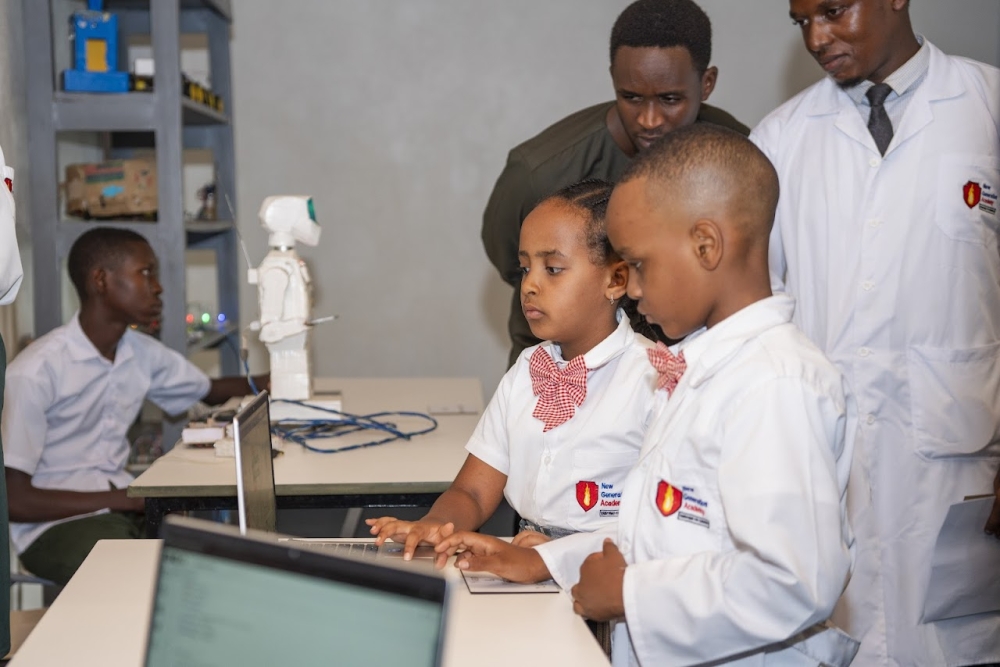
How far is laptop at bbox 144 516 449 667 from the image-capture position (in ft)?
2.54

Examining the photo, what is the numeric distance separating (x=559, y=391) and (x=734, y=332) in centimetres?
51

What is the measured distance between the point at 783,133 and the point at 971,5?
291 cm

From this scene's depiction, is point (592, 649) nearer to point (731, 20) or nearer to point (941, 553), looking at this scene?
point (941, 553)

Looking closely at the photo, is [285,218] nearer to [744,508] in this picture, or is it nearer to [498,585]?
[498,585]

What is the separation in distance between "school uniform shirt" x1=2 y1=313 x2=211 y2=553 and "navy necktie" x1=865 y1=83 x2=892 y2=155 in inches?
82.2

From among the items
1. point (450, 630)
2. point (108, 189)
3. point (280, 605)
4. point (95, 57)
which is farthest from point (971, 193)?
point (95, 57)

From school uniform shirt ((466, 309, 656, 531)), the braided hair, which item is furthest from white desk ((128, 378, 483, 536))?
the braided hair

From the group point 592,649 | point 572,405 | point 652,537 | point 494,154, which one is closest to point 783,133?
point 572,405

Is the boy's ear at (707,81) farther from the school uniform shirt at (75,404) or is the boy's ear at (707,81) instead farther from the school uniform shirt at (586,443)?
the school uniform shirt at (75,404)

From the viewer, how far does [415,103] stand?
450 centimetres

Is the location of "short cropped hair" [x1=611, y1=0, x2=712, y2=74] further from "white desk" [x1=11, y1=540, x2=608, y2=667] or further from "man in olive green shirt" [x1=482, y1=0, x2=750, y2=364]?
"white desk" [x1=11, y1=540, x2=608, y2=667]

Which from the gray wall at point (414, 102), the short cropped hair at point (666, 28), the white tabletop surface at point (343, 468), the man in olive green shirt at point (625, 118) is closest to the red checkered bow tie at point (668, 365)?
the white tabletop surface at point (343, 468)

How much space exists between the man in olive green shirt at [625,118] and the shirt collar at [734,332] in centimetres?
96

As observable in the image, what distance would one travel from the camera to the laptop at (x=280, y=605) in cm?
77
